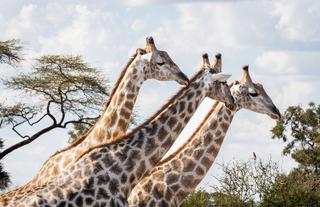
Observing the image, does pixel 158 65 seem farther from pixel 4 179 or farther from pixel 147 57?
pixel 4 179

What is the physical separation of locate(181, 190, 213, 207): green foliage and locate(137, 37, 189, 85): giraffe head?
16088 mm

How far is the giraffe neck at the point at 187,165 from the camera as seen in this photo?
52.4 feet

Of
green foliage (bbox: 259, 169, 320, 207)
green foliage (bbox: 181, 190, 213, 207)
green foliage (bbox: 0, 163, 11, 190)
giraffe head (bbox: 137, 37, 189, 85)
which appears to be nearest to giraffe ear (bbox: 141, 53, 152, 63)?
giraffe head (bbox: 137, 37, 189, 85)

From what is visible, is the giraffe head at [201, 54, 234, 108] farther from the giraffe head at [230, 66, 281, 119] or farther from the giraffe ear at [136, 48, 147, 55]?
the giraffe ear at [136, 48, 147, 55]

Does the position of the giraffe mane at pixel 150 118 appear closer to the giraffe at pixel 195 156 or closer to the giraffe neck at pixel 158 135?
the giraffe neck at pixel 158 135

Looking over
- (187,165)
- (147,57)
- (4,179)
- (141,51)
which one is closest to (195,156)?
(187,165)

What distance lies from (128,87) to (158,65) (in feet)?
2.02

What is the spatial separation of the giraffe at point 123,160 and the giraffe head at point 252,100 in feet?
2.78

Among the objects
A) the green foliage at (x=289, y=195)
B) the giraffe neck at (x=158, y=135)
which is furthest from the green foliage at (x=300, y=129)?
the giraffe neck at (x=158, y=135)

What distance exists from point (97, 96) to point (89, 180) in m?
27.8

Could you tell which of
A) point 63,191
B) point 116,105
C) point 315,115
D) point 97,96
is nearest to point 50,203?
point 63,191

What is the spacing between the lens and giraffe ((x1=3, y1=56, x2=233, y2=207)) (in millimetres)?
14094

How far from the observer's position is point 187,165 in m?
16.5

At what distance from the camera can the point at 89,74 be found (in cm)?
4222
